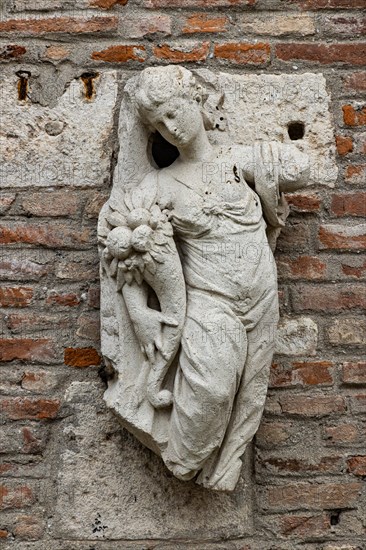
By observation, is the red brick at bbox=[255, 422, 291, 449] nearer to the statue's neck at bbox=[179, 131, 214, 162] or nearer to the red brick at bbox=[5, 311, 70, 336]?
the red brick at bbox=[5, 311, 70, 336]

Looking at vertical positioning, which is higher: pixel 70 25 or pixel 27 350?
pixel 70 25

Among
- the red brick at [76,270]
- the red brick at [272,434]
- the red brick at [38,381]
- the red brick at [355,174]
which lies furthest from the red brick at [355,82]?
the red brick at [38,381]

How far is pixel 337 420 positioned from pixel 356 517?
299 mm

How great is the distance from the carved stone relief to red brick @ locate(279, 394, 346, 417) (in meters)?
0.19

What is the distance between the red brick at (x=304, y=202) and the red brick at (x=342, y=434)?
0.69m

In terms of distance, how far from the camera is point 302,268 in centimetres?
281

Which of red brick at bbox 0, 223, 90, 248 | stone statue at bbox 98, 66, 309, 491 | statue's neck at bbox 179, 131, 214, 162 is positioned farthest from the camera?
red brick at bbox 0, 223, 90, 248

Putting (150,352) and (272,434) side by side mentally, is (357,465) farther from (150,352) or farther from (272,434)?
(150,352)

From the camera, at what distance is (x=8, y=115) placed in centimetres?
288

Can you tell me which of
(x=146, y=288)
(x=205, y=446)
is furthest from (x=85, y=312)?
(x=205, y=446)

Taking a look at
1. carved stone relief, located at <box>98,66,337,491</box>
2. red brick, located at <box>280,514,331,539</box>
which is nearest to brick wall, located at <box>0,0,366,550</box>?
red brick, located at <box>280,514,331,539</box>

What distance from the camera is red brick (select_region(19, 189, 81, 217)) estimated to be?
284 cm

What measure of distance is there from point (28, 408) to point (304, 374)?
0.87 metres

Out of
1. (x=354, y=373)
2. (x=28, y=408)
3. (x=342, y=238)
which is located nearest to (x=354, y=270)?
(x=342, y=238)
